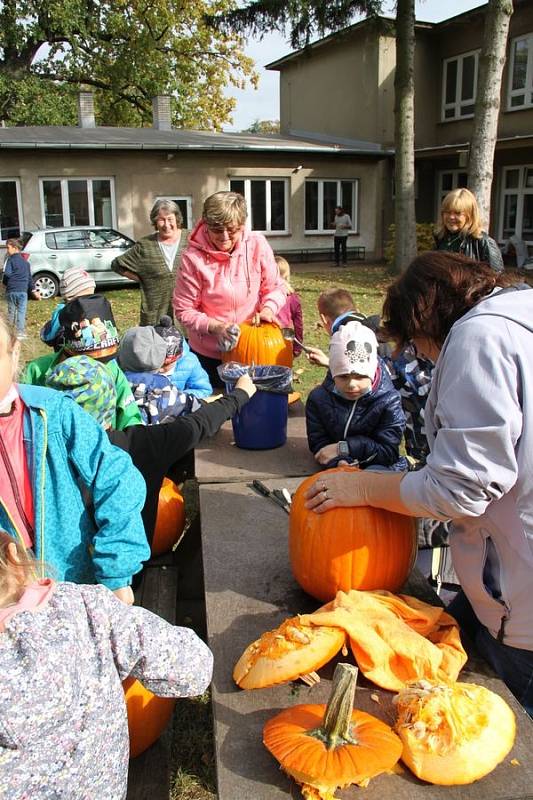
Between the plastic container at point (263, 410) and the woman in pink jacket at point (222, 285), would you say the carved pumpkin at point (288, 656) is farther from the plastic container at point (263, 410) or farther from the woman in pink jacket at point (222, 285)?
the woman in pink jacket at point (222, 285)

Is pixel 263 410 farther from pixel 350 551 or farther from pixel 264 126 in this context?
pixel 264 126

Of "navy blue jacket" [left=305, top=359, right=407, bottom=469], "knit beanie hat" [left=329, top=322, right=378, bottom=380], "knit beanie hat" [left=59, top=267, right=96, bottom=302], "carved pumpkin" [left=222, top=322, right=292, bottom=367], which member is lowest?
"navy blue jacket" [left=305, top=359, right=407, bottom=469]

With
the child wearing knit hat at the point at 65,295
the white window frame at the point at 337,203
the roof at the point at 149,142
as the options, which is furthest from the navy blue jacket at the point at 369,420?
the white window frame at the point at 337,203

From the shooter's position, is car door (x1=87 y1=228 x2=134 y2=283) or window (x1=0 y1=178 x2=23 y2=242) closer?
car door (x1=87 y1=228 x2=134 y2=283)

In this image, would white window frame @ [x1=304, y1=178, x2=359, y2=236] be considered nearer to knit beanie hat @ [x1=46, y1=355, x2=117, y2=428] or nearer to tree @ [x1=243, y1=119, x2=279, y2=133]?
knit beanie hat @ [x1=46, y1=355, x2=117, y2=428]

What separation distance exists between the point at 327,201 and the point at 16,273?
50.0 ft

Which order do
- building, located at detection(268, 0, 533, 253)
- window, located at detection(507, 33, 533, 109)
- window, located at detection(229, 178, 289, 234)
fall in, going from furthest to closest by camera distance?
window, located at detection(229, 178, 289, 234), building, located at detection(268, 0, 533, 253), window, located at detection(507, 33, 533, 109)

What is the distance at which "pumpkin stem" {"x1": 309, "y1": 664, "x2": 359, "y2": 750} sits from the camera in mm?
1438

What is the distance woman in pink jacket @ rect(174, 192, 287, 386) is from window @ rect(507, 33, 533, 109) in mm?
20245

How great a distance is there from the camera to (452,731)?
4.79 ft

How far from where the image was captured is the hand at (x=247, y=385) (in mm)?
3127

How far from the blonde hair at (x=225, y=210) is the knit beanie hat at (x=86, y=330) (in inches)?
47.7

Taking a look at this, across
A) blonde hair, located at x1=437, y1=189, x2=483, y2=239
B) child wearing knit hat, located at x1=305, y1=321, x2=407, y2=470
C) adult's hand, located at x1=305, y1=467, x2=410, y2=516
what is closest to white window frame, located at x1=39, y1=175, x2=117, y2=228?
blonde hair, located at x1=437, y1=189, x2=483, y2=239

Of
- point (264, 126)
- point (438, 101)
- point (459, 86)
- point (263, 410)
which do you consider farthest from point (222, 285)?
point (264, 126)
